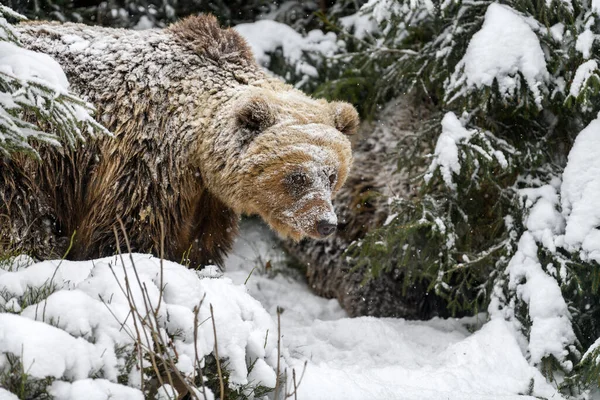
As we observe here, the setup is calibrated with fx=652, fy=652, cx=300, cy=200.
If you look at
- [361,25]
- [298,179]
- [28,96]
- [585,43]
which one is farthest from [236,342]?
[361,25]

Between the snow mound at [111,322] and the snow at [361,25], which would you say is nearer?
the snow mound at [111,322]

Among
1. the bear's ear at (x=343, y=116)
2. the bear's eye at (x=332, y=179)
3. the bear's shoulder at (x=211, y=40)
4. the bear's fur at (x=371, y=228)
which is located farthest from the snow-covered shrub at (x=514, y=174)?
the bear's shoulder at (x=211, y=40)

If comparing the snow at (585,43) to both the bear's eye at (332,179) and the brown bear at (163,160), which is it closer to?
the brown bear at (163,160)

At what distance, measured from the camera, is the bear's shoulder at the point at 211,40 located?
4977 millimetres

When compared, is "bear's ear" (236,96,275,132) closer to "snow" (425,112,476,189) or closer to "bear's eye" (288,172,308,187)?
"bear's eye" (288,172,308,187)

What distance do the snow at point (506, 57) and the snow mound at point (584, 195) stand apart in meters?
0.48

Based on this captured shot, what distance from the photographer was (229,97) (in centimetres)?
475

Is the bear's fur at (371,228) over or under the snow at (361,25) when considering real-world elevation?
under

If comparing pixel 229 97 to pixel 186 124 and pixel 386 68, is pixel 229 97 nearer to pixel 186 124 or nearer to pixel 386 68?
pixel 186 124

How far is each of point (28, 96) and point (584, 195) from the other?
3.77 meters

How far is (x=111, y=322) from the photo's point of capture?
2980 mm

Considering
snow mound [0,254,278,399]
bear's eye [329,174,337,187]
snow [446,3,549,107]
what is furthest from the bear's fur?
snow mound [0,254,278,399]

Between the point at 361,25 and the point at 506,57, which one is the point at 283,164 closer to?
the point at 506,57

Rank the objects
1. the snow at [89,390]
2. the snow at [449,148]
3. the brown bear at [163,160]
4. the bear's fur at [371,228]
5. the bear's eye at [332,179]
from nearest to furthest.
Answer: the snow at [89,390], the brown bear at [163,160], the bear's eye at [332,179], the snow at [449,148], the bear's fur at [371,228]
